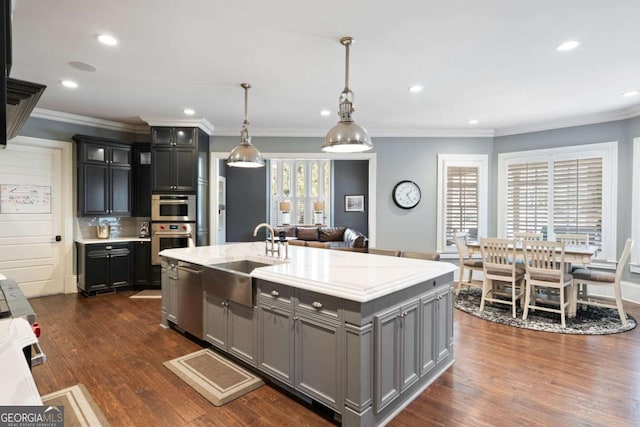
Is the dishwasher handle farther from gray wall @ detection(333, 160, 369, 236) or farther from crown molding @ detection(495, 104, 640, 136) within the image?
gray wall @ detection(333, 160, 369, 236)

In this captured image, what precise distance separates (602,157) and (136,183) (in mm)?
7605

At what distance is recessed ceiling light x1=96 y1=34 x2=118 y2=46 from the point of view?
9.22 ft

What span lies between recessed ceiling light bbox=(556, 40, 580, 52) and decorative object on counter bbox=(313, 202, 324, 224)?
25.8 feet

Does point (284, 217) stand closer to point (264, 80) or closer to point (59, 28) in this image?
point (264, 80)

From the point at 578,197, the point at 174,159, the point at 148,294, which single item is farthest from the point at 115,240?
the point at 578,197

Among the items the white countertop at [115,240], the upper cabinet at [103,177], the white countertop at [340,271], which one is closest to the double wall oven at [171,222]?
the white countertop at [115,240]

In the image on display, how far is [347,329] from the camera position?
2014 mm

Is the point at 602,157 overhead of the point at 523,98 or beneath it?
beneath

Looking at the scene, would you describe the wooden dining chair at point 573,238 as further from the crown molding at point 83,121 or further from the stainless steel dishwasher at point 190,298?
the crown molding at point 83,121

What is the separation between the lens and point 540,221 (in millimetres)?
5848

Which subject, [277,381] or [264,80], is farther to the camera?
[264,80]

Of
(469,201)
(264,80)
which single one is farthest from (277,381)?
(469,201)

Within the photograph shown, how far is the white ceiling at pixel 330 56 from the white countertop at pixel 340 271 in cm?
190

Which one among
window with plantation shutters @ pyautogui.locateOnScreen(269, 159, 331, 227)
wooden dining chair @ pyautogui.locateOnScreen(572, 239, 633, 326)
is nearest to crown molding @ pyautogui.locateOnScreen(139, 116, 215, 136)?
window with plantation shutters @ pyautogui.locateOnScreen(269, 159, 331, 227)
